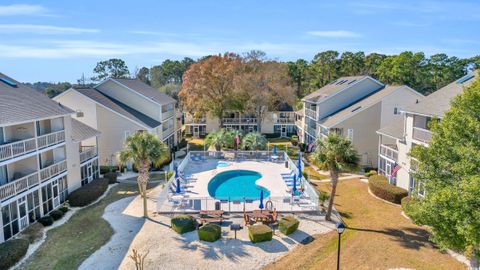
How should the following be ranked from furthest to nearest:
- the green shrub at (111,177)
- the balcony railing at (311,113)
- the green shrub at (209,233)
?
the balcony railing at (311,113) < the green shrub at (111,177) < the green shrub at (209,233)

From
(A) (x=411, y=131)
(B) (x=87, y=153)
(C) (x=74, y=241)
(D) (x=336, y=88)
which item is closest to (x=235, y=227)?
(C) (x=74, y=241)

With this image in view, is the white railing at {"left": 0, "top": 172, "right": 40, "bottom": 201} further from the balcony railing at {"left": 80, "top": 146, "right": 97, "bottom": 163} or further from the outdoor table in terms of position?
the outdoor table

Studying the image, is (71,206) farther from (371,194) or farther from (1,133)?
(371,194)

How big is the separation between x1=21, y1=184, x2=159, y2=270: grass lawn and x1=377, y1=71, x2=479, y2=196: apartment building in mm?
18823

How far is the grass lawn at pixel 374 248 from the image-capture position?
1559 centimetres

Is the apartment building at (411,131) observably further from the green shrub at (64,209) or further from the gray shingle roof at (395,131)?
the green shrub at (64,209)

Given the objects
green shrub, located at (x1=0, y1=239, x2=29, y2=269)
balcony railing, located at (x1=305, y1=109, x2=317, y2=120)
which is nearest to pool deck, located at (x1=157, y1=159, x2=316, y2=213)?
green shrub, located at (x1=0, y1=239, x2=29, y2=269)

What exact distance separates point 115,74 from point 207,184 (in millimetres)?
90125

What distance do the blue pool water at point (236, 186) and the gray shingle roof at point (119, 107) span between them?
33.9 ft

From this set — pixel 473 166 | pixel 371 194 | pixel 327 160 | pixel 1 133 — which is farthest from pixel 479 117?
pixel 1 133

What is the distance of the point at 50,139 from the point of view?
2291cm

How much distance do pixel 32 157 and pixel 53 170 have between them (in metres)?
1.80

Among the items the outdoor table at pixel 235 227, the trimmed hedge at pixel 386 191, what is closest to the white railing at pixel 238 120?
the trimmed hedge at pixel 386 191

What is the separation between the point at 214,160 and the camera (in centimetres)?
3962
